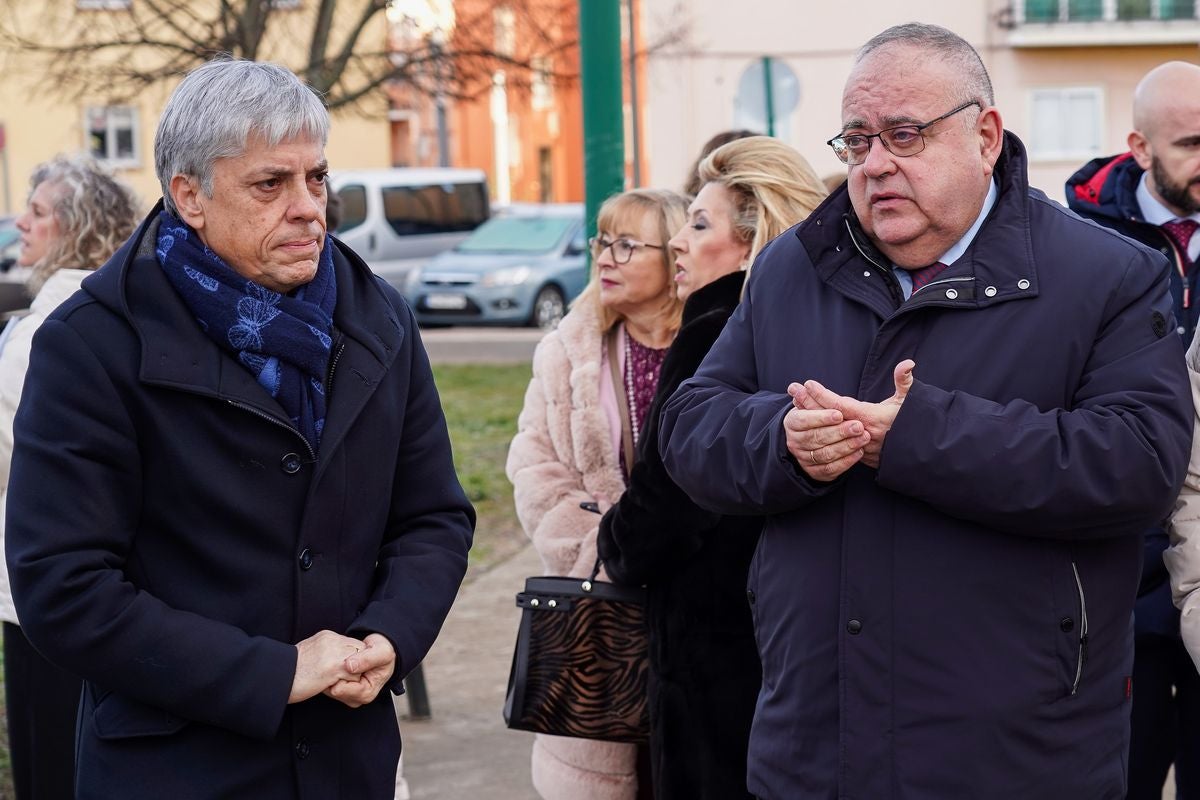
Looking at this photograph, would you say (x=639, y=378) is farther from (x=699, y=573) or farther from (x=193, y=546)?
(x=193, y=546)

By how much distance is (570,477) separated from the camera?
14.6 ft

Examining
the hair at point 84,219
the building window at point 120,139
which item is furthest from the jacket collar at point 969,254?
the building window at point 120,139

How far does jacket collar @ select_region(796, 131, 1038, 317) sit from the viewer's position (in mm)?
2781

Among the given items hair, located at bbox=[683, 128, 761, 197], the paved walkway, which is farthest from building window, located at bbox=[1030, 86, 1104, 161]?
hair, located at bbox=[683, 128, 761, 197]

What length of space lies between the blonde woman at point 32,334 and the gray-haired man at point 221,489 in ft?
4.44

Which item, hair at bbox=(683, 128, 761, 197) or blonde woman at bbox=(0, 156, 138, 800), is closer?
blonde woman at bbox=(0, 156, 138, 800)

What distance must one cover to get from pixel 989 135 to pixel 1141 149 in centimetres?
145

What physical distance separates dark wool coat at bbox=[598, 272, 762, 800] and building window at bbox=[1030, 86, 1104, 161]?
98.0 ft

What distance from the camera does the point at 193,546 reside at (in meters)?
2.73

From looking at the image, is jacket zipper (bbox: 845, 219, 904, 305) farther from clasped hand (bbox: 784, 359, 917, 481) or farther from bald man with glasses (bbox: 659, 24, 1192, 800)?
clasped hand (bbox: 784, 359, 917, 481)

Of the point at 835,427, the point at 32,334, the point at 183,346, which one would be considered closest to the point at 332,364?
the point at 183,346

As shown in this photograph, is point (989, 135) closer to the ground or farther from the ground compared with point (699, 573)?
farther from the ground

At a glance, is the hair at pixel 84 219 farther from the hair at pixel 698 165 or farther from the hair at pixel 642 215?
the hair at pixel 698 165

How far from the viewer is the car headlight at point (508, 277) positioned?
21469 mm
